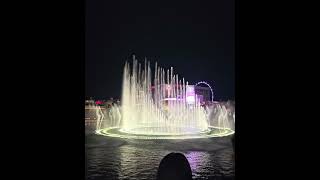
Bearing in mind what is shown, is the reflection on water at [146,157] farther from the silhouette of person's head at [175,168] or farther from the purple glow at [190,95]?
the purple glow at [190,95]

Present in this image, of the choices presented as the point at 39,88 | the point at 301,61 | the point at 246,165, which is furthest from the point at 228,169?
the point at 39,88

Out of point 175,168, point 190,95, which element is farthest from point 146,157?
point 190,95

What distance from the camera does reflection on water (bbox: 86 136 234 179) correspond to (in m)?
9.09

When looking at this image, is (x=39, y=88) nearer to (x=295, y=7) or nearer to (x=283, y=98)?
(x=283, y=98)

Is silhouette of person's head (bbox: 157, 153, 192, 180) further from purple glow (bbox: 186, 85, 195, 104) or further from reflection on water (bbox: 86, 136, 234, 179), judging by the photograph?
purple glow (bbox: 186, 85, 195, 104)

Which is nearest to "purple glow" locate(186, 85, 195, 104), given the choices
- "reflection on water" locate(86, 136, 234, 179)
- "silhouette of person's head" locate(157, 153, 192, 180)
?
"reflection on water" locate(86, 136, 234, 179)

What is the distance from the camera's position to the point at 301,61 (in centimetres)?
420

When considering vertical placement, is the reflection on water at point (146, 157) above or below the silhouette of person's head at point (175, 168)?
below

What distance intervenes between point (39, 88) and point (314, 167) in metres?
3.71

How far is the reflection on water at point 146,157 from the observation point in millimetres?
9086

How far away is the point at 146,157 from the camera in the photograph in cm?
1128

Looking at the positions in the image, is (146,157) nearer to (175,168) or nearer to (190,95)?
(175,168)

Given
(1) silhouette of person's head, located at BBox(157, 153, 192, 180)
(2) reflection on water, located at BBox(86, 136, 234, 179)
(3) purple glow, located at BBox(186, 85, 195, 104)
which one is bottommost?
(2) reflection on water, located at BBox(86, 136, 234, 179)

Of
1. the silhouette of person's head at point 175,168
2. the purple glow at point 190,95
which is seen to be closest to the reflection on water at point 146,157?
the silhouette of person's head at point 175,168
